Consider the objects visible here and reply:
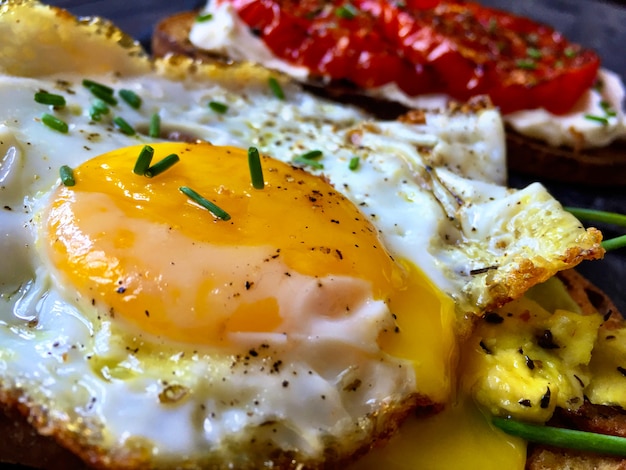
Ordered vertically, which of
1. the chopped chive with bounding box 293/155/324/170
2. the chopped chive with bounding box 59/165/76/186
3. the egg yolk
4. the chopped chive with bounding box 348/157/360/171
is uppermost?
the chopped chive with bounding box 59/165/76/186

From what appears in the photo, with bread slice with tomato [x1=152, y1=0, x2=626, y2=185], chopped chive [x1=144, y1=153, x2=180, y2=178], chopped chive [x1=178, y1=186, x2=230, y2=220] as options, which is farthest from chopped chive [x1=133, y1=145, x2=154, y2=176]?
bread slice with tomato [x1=152, y1=0, x2=626, y2=185]

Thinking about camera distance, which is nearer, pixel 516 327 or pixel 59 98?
pixel 516 327

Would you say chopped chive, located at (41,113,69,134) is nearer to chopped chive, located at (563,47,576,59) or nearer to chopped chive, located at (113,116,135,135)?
chopped chive, located at (113,116,135,135)

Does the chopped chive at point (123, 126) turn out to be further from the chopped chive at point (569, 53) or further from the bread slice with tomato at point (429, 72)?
the chopped chive at point (569, 53)

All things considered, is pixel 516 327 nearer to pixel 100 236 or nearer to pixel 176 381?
pixel 176 381

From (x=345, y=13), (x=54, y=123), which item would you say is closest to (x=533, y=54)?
(x=345, y=13)

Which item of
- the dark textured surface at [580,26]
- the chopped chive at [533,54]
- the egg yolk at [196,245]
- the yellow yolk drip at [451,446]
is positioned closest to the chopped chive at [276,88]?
the egg yolk at [196,245]

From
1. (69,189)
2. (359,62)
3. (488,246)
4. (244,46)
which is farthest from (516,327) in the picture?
(244,46)
